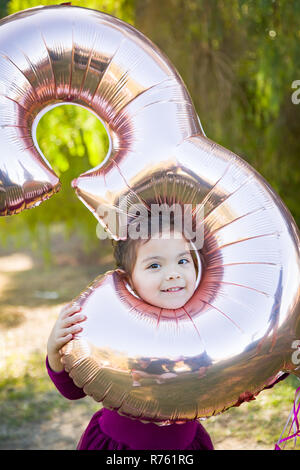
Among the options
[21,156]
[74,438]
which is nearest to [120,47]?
[21,156]

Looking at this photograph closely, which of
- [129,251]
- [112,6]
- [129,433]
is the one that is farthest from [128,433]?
[112,6]

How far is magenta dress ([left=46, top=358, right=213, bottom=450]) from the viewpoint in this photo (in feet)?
5.28

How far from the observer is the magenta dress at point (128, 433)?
161cm

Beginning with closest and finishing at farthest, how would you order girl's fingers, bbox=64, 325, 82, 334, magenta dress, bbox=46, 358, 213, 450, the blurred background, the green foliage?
girl's fingers, bbox=64, 325, 82, 334, magenta dress, bbox=46, 358, 213, 450, the blurred background, the green foliage

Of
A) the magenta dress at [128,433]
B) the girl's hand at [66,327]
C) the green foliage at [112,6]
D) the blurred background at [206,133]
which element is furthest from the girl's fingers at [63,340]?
the green foliage at [112,6]

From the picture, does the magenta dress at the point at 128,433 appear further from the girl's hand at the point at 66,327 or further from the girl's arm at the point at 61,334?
the girl's hand at the point at 66,327

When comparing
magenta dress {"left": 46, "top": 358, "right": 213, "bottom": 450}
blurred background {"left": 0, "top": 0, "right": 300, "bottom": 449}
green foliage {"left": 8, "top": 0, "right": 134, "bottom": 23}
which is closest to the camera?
magenta dress {"left": 46, "top": 358, "right": 213, "bottom": 450}

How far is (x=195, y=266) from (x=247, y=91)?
2866 mm

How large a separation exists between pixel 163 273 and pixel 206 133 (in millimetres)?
3047

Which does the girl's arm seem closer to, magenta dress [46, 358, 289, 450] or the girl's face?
magenta dress [46, 358, 289, 450]

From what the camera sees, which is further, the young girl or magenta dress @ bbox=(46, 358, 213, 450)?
magenta dress @ bbox=(46, 358, 213, 450)

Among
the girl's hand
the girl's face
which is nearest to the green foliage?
the girl's face

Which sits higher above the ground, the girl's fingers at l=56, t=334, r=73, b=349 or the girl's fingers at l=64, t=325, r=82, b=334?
the girl's fingers at l=64, t=325, r=82, b=334

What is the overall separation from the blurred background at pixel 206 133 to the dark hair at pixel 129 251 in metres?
1.84
